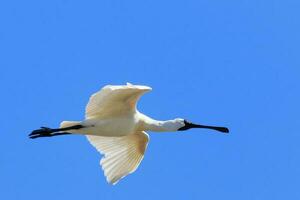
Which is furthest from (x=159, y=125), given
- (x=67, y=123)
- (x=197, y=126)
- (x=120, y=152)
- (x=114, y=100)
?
(x=67, y=123)

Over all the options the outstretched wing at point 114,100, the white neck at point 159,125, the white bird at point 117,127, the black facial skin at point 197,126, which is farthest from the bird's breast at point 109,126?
the black facial skin at point 197,126

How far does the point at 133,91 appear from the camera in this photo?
19.2 m


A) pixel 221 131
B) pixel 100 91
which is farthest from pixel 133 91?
pixel 221 131

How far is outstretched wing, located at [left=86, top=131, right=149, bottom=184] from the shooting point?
21.5m

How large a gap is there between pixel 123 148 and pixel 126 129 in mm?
1756

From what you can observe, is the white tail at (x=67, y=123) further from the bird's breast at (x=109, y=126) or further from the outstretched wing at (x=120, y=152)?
the outstretched wing at (x=120, y=152)

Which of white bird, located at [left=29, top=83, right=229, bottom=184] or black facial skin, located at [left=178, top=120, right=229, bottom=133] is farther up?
black facial skin, located at [left=178, top=120, right=229, bottom=133]

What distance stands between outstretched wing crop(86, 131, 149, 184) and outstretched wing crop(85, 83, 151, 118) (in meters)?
1.51

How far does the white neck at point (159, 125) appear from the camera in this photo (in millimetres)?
20594

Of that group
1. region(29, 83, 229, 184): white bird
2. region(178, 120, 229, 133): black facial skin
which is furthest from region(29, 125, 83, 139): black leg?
region(178, 120, 229, 133): black facial skin

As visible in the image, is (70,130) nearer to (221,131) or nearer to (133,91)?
(133,91)

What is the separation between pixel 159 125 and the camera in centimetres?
2092

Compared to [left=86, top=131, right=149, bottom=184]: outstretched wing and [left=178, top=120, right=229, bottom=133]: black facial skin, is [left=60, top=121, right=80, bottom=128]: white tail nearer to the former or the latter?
[left=86, top=131, right=149, bottom=184]: outstretched wing

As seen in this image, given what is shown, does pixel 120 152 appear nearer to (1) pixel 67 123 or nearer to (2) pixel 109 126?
(2) pixel 109 126
